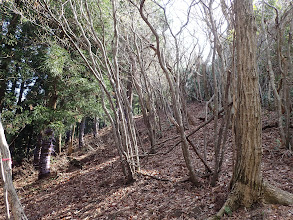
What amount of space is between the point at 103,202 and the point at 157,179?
5.28 feet

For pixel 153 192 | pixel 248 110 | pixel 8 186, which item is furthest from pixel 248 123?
pixel 8 186

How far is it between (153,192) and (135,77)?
4.38 m

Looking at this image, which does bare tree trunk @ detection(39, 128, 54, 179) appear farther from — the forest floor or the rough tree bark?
the rough tree bark

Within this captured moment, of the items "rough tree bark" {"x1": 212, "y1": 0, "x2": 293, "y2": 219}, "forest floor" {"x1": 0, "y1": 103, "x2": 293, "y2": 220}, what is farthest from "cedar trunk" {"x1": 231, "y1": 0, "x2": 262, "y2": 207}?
"forest floor" {"x1": 0, "y1": 103, "x2": 293, "y2": 220}

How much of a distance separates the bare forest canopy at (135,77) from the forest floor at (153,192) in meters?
0.22

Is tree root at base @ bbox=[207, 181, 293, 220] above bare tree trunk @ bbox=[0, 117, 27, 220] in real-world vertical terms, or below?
below

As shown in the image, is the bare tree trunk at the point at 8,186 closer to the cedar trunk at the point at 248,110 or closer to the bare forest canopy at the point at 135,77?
the bare forest canopy at the point at 135,77

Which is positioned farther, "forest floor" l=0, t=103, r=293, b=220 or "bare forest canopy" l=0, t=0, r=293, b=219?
"forest floor" l=0, t=103, r=293, b=220

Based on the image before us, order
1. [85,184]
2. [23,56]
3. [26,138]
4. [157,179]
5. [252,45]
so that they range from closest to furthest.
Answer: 1. [252,45]
2. [157,179]
3. [85,184]
4. [23,56]
5. [26,138]

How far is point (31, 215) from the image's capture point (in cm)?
510

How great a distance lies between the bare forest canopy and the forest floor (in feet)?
0.71

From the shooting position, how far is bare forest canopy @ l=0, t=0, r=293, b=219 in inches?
107

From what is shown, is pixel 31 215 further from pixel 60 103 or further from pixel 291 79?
pixel 291 79

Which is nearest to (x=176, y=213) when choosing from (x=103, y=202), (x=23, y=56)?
(x=103, y=202)
